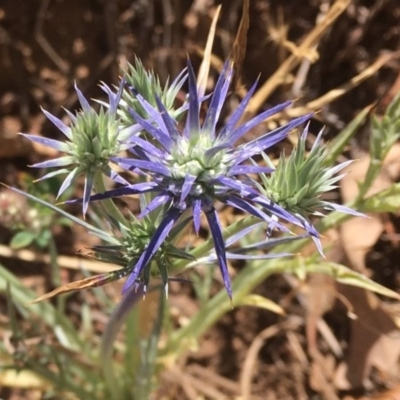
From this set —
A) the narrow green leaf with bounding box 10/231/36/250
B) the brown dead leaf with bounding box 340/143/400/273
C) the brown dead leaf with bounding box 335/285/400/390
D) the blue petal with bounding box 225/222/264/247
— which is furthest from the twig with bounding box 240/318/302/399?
the blue petal with bounding box 225/222/264/247

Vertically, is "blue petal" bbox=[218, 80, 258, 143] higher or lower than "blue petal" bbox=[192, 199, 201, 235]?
higher

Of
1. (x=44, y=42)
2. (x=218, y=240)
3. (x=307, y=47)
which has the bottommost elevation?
(x=218, y=240)

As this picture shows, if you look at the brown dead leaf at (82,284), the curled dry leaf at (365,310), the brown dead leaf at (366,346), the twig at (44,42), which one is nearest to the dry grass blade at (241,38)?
the brown dead leaf at (82,284)

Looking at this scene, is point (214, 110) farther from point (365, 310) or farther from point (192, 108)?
point (365, 310)

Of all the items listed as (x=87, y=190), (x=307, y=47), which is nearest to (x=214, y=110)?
(x=87, y=190)

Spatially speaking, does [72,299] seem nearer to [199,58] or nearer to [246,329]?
[246,329]

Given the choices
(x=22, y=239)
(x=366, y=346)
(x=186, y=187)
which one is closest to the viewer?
(x=186, y=187)

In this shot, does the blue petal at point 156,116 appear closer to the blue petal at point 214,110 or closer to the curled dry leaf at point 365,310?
the blue petal at point 214,110

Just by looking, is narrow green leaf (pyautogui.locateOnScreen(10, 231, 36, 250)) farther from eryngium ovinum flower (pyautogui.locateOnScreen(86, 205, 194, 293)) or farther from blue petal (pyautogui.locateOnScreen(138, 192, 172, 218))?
blue petal (pyautogui.locateOnScreen(138, 192, 172, 218))
